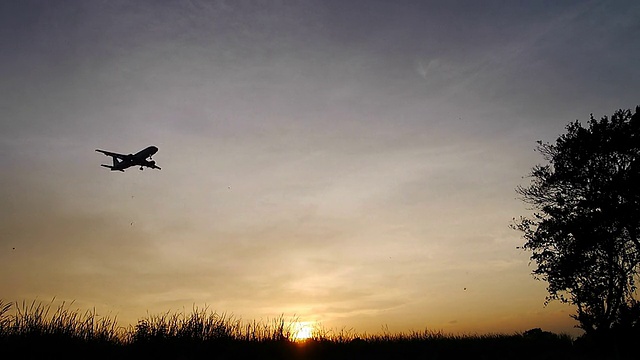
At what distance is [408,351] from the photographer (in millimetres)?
21984

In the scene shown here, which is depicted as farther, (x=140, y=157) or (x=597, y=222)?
(x=140, y=157)

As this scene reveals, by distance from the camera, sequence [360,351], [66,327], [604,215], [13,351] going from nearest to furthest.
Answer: [13,351]
[66,327]
[360,351]
[604,215]

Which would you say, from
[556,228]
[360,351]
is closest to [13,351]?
[360,351]

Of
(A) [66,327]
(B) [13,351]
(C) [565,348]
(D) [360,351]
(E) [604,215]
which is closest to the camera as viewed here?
(B) [13,351]

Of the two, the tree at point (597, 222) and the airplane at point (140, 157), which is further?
the airplane at point (140, 157)

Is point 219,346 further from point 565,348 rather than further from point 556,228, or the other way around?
point 556,228

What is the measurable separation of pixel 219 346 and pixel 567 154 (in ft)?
94.3

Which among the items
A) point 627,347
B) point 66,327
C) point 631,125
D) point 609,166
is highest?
point 631,125

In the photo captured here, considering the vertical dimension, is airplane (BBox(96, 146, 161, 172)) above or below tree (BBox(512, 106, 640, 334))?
above

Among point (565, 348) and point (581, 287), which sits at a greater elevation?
point (581, 287)

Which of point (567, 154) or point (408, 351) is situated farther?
point (567, 154)

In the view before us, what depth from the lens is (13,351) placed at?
1544cm

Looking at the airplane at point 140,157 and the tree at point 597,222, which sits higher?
the airplane at point 140,157

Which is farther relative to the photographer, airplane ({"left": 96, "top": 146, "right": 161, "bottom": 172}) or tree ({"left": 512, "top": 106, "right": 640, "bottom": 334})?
airplane ({"left": 96, "top": 146, "right": 161, "bottom": 172})
